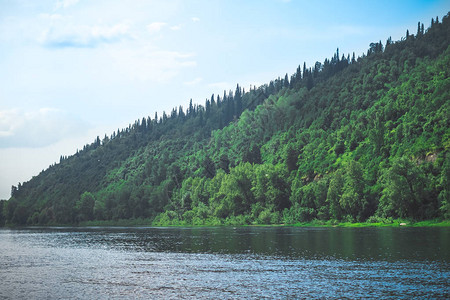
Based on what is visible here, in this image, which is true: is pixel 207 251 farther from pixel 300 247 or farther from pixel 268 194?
pixel 268 194

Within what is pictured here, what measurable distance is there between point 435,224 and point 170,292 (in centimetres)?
10007

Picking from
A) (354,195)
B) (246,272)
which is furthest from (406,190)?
(246,272)

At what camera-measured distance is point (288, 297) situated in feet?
132

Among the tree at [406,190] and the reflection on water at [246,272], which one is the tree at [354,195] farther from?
the reflection on water at [246,272]

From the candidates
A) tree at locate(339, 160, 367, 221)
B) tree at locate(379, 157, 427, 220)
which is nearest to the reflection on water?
tree at locate(379, 157, 427, 220)

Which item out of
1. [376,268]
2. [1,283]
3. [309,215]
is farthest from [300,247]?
[309,215]

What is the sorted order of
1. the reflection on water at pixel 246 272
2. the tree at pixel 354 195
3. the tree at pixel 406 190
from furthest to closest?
the tree at pixel 354 195
the tree at pixel 406 190
the reflection on water at pixel 246 272

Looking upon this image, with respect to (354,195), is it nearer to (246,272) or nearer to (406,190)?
(406,190)

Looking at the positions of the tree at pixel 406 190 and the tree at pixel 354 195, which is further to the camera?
the tree at pixel 354 195

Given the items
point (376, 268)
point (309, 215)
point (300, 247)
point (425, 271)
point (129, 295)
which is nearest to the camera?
point (129, 295)

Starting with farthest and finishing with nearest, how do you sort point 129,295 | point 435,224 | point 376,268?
point 435,224 → point 376,268 → point 129,295

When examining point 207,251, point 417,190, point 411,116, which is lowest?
point 207,251

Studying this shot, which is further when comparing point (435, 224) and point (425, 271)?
point (435, 224)

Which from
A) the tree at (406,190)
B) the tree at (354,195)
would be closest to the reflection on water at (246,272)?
the tree at (406,190)
